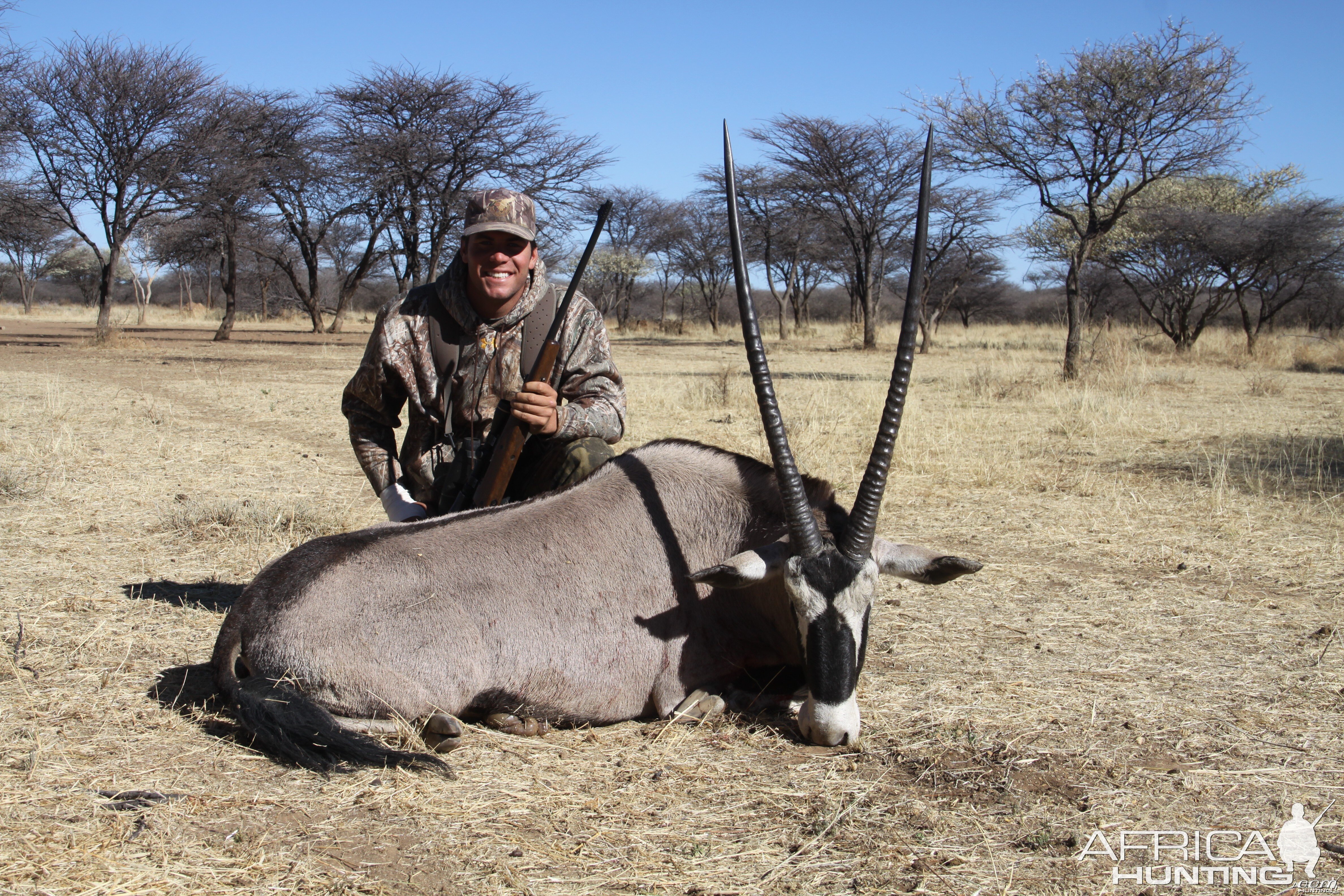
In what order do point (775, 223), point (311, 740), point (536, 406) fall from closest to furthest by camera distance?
point (311, 740)
point (536, 406)
point (775, 223)

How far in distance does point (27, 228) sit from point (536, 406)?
31280mm

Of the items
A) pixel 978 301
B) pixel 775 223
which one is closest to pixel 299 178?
pixel 775 223

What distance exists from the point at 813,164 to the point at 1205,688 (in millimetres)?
30174

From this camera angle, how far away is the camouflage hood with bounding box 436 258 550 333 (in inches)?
174

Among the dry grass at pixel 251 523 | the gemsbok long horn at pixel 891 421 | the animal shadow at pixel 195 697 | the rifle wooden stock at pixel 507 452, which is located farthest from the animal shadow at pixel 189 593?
the gemsbok long horn at pixel 891 421

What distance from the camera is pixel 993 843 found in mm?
2693

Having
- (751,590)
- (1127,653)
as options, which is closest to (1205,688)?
(1127,653)

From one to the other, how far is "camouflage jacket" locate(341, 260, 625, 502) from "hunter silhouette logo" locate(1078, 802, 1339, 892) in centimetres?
254

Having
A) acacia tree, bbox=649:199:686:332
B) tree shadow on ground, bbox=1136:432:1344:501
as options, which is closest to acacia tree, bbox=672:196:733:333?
acacia tree, bbox=649:199:686:332

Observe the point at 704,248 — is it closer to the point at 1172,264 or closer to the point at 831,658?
the point at 1172,264

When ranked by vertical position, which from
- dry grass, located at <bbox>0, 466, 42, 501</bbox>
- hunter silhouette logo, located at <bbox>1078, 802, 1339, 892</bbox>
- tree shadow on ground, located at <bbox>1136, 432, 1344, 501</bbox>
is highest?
tree shadow on ground, located at <bbox>1136, 432, 1344, 501</bbox>

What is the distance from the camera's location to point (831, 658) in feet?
10.5

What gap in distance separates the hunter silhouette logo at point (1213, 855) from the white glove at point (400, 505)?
2.96m

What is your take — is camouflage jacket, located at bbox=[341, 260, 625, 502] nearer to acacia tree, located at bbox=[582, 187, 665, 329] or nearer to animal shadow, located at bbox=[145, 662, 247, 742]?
animal shadow, located at bbox=[145, 662, 247, 742]
